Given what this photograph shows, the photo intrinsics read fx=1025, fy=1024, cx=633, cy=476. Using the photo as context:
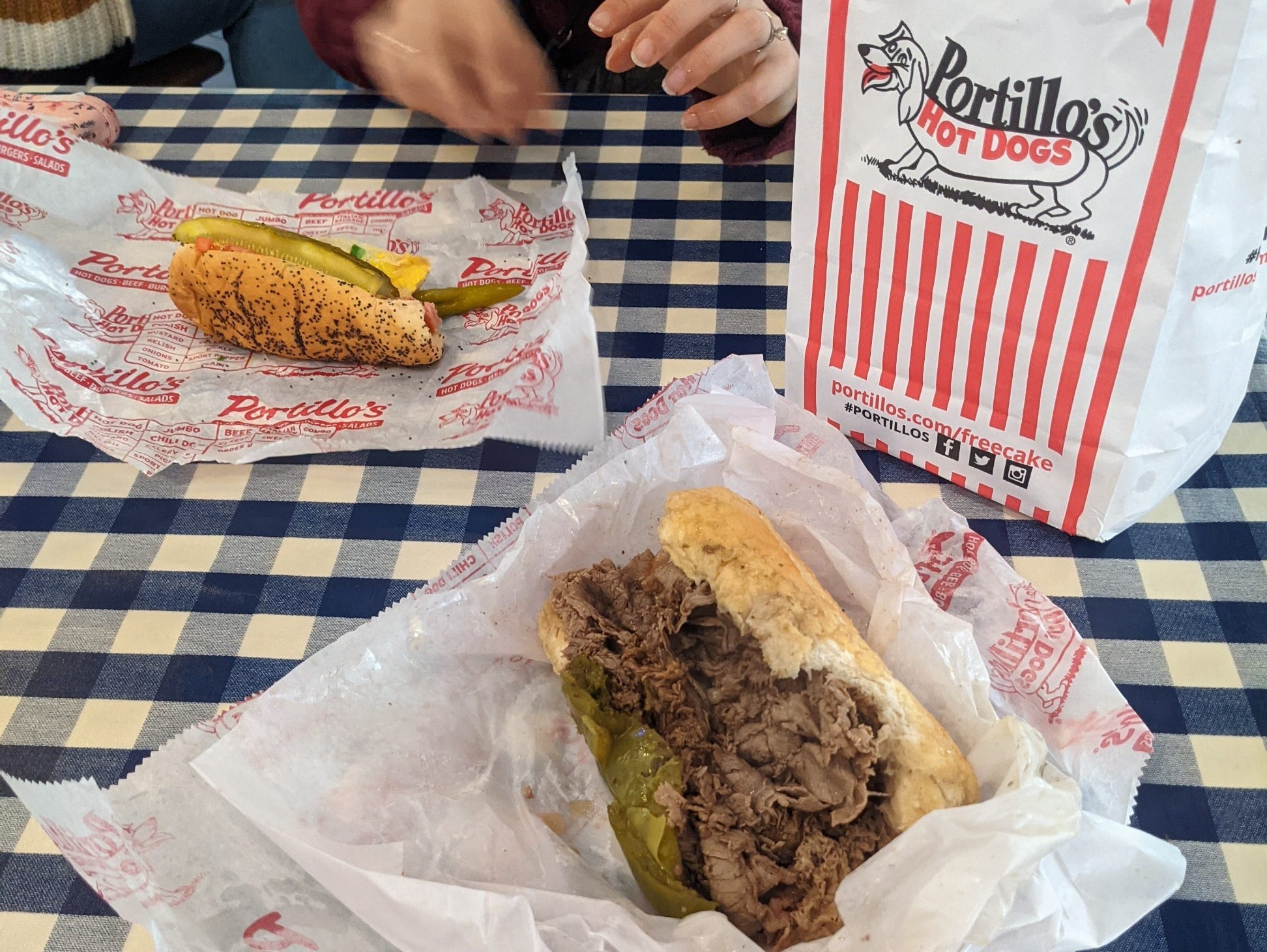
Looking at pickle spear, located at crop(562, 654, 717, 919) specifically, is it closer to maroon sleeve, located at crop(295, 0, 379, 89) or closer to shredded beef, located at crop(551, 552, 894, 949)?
shredded beef, located at crop(551, 552, 894, 949)

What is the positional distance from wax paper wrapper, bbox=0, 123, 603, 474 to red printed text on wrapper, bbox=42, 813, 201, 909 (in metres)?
0.73

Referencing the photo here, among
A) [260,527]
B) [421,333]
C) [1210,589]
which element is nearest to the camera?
[1210,589]

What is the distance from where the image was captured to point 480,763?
4.08 ft

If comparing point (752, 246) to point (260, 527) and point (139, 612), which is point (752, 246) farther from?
point (139, 612)

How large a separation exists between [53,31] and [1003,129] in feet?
8.30

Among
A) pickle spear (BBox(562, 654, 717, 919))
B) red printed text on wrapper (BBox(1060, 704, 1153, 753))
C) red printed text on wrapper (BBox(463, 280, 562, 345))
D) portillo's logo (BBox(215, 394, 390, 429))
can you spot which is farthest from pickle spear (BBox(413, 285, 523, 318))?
red printed text on wrapper (BBox(1060, 704, 1153, 753))

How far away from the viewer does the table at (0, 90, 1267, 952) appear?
1.16 metres

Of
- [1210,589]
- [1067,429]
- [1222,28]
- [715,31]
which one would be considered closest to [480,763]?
[1067,429]

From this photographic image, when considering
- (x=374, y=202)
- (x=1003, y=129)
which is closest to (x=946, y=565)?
(x=1003, y=129)

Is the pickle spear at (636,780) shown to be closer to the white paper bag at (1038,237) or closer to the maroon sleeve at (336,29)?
the white paper bag at (1038,237)

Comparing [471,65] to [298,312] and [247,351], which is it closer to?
[298,312]

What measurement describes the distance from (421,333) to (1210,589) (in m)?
1.26

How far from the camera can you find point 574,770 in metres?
1.26

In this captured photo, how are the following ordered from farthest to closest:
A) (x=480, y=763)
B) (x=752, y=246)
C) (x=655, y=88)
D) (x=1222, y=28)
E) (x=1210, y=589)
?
(x=655, y=88) < (x=752, y=246) < (x=1210, y=589) < (x=480, y=763) < (x=1222, y=28)
